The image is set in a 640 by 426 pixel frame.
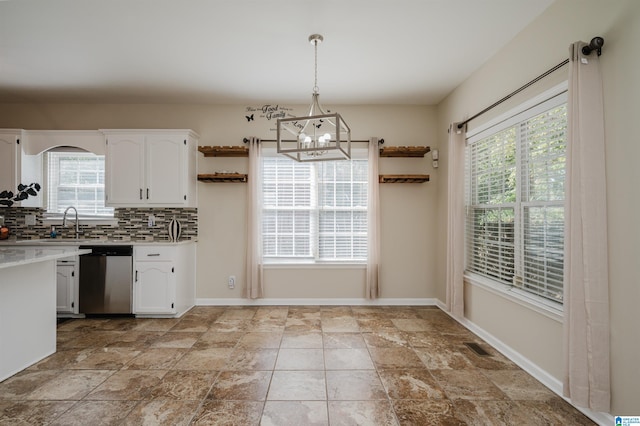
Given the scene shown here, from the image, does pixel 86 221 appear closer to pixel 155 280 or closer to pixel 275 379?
pixel 155 280

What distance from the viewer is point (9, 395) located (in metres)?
2.29

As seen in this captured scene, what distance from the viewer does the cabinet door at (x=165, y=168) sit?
13.8ft

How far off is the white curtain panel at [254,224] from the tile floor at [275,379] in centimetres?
77

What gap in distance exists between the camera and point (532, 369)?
261 cm

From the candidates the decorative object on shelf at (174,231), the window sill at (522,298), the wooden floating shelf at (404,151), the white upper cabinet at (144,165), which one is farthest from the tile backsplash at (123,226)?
the window sill at (522,298)

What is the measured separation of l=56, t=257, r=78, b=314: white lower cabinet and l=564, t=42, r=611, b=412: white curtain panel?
16.0 ft

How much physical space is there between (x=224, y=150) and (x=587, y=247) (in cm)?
384

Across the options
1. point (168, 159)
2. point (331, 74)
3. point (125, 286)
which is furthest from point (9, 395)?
point (331, 74)

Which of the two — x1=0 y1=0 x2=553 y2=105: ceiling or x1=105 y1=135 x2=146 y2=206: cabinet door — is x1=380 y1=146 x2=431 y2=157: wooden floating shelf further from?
x1=105 y1=135 x2=146 y2=206: cabinet door

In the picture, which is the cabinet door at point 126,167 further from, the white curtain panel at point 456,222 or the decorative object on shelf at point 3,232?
the white curtain panel at point 456,222

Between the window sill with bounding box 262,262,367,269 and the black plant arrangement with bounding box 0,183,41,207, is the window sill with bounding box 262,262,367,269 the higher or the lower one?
the lower one

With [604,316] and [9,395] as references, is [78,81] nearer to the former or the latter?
[9,395]

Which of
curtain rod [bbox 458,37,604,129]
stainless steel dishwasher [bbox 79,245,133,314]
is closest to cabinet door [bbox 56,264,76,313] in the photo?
stainless steel dishwasher [bbox 79,245,133,314]

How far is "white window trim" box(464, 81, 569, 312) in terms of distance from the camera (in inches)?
92.1
